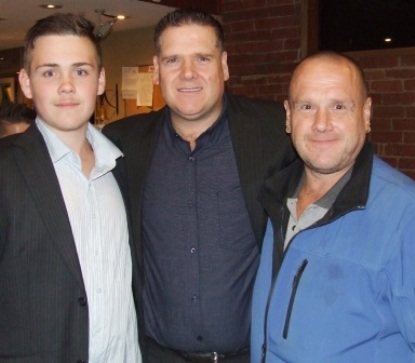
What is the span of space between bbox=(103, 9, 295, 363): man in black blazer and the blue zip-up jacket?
36 centimetres

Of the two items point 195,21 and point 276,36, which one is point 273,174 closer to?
point 195,21

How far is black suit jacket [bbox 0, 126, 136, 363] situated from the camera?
153 cm

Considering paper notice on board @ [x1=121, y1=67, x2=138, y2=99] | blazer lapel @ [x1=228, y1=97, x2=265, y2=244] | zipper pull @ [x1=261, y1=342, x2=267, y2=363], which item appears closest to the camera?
zipper pull @ [x1=261, y1=342, x2=267, y2=363]

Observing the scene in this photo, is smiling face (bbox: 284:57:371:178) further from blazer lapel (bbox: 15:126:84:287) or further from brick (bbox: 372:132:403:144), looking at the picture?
brick (bbox: 372:132:403:144)

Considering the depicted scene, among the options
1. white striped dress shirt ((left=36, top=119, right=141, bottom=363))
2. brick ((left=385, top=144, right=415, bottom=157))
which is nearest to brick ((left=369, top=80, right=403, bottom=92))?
brick ((left=385, top=144, right=415, bottom=157))

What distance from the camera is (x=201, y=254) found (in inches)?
75.7

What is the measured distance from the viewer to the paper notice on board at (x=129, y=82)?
21.7 ft

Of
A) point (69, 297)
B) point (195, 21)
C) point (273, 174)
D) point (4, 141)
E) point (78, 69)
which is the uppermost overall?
point (195, 21)

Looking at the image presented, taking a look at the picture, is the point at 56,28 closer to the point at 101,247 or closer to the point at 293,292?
the point at 101,247

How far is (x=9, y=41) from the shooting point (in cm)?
761

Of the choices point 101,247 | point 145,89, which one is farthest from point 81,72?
point 145,89

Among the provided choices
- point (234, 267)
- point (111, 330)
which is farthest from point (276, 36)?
point (111, 330)

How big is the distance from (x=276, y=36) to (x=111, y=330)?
11.5 ft

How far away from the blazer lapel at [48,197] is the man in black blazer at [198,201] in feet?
1.36
